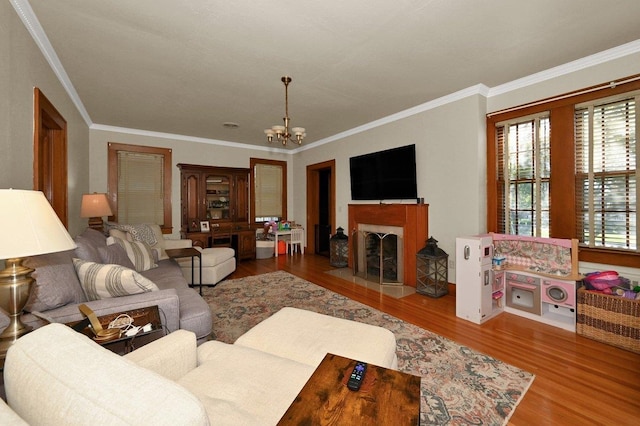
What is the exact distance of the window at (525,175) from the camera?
123 inches

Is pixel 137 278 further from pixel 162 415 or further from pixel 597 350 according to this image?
pixel 597 350

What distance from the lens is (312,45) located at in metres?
2.49

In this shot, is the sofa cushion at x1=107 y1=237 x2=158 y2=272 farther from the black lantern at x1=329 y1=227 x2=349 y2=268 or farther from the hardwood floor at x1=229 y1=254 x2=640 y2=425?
the black lantern at x1=329 y1=227 x2=349 y2=268

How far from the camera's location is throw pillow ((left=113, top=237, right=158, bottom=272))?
10.3ft

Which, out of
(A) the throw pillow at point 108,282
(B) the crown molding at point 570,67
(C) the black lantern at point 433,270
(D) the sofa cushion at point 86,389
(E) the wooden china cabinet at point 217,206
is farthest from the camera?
(E) the wooden china cabinet at point 217,206

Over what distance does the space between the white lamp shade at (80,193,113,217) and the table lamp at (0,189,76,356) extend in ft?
8.98

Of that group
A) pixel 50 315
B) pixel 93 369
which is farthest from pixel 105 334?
pixel 93 369

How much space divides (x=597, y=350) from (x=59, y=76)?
18.6 ft

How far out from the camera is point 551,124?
3.03 meters

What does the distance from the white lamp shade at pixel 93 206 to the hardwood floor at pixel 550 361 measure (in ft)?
11.6

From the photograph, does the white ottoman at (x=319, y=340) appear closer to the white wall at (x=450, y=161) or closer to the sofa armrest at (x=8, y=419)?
the sofa armrest at (x=8, y=419)

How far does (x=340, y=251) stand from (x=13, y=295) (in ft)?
14.8

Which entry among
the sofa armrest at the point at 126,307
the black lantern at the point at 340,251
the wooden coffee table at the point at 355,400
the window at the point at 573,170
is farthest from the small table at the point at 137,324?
the black lantern at the point at 340,251

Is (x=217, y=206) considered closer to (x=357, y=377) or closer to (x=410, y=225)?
(x=410, y=225)
